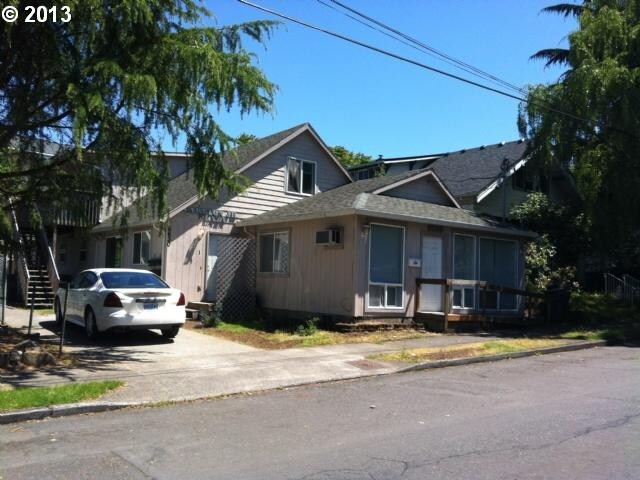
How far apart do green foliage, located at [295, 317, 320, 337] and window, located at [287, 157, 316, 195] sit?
625 centimetres

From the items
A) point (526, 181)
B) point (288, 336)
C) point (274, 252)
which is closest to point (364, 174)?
point (526, 181)

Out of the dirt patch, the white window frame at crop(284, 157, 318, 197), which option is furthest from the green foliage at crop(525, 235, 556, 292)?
the dirt patch

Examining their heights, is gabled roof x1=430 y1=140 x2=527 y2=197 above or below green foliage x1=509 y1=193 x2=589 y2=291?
above

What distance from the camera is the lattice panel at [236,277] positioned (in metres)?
18.5

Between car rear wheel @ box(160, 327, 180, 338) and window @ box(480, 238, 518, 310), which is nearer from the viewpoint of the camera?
car rear wheel @ box(160, 327, 180, 338)

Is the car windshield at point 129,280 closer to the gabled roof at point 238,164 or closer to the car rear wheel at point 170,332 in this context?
the car rear wheel at point 170,332

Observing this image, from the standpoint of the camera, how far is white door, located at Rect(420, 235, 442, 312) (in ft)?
55.3

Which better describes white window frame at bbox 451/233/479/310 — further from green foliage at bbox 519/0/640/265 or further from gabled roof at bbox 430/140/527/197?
gabled roof at bbox 430/140/527/197

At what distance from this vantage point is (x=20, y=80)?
422 inches

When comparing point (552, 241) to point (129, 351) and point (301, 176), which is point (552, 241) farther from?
point (129, 351)

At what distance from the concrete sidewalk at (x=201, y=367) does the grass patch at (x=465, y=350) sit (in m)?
0.46

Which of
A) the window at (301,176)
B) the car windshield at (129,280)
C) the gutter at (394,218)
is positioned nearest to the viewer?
the car windshield at (129,280)

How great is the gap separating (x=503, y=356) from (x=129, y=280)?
804cm
